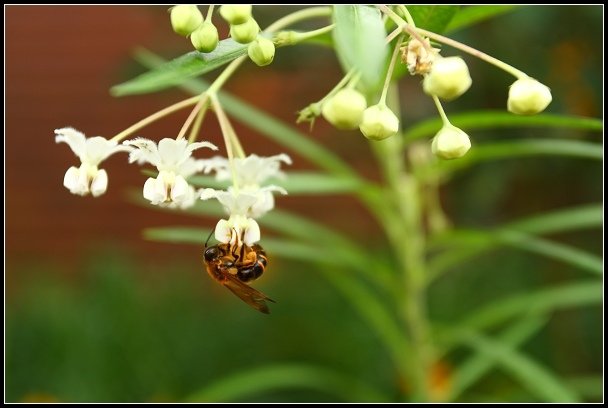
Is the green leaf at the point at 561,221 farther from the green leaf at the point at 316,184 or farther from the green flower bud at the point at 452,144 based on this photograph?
the green flower bud at the point at 452,144

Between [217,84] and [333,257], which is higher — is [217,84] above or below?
below

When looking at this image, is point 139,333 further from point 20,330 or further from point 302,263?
point 302,263

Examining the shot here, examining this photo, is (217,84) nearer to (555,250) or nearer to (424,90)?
(424,90)

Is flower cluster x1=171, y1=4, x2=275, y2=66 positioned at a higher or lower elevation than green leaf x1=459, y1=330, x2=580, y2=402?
lower

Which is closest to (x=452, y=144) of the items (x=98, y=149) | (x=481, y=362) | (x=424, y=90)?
(x=424, y=90)

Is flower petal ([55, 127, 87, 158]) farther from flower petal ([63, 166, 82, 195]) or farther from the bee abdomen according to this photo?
the bee abdomen

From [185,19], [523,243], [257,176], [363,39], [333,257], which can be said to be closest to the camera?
[363,39]

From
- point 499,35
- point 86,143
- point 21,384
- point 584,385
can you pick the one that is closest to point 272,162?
point 86,143

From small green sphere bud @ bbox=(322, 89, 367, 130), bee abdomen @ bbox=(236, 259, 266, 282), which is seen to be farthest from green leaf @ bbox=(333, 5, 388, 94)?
bee abdomen @ bbox=(236, 259, 266, 282)
